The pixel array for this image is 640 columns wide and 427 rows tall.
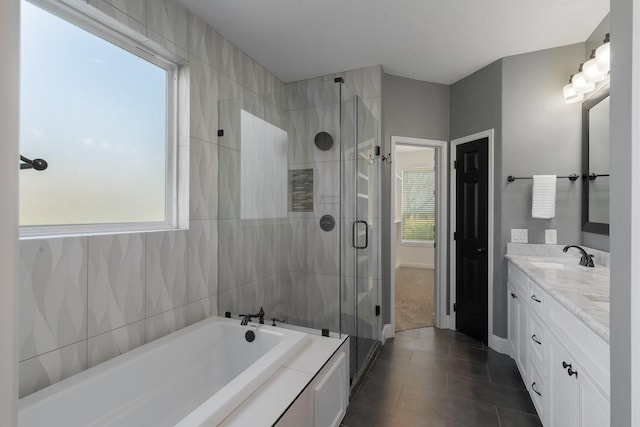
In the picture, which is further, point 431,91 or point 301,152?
point 431,91

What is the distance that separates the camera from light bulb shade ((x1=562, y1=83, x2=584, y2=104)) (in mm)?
2440

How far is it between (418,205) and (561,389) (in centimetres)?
522

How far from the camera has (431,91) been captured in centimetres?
337

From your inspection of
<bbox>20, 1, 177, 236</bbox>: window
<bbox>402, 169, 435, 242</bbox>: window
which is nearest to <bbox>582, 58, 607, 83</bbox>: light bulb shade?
<bbox>20, 1, 177, 236</bbox>: window

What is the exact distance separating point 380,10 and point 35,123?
2.13 metres

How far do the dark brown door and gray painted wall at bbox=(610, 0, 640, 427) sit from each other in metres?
2.38

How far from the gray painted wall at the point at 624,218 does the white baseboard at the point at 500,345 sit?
2341 millimetres

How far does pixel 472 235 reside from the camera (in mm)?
3141

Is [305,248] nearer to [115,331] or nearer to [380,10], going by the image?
[115,331]

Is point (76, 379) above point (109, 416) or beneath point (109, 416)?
above

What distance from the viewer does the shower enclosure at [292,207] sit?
2.30m

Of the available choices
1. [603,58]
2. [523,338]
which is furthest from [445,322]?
[603,58]

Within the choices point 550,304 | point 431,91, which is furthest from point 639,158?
point 431,91

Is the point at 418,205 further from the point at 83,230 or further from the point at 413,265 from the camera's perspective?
the point at 83,230
